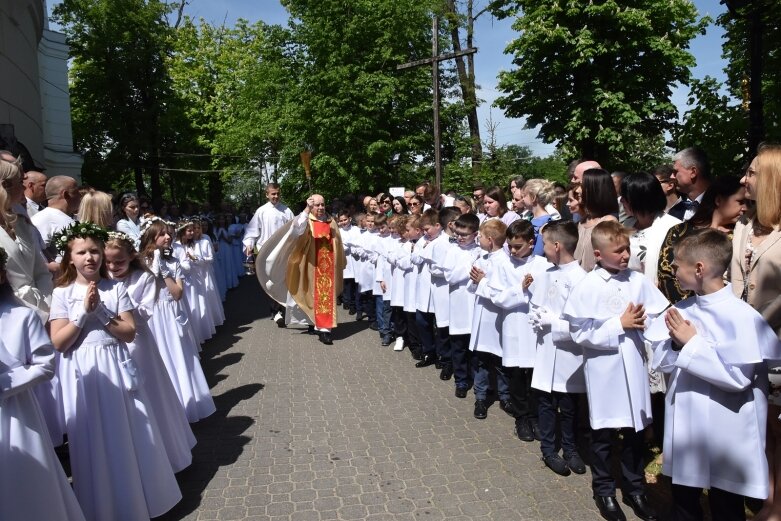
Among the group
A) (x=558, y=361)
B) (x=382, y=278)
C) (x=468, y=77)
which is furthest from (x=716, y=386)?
(x=468, y=77)

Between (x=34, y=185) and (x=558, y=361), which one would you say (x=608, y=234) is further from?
(x=34, y=185)

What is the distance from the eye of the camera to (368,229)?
11.9 meters

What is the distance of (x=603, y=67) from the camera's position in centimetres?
1856

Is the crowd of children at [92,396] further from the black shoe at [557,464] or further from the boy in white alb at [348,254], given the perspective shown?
the boy in white alb at [348,254]

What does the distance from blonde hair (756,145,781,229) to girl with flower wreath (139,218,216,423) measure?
4840 millimetres

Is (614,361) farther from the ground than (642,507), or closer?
farther from the ground

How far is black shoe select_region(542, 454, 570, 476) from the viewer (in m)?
Result: 4.63

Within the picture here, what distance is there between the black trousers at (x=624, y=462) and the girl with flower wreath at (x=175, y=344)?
3735 millimetres

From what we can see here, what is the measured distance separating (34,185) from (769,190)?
5990 millimetres

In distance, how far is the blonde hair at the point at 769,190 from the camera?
3535 mm

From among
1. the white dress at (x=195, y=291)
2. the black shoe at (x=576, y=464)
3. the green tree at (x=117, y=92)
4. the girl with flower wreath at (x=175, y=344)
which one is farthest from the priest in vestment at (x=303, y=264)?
the green tree at (x=117, y=92)

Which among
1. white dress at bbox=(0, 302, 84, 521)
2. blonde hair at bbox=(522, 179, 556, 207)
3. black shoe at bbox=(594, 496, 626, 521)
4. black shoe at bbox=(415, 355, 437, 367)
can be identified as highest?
blonde hair at bbox=(522, 179, 556, 207)

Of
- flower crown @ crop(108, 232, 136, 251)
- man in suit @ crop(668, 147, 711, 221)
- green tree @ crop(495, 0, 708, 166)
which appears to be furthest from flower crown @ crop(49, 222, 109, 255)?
green tree @ crop(495, 0, 708, 166)

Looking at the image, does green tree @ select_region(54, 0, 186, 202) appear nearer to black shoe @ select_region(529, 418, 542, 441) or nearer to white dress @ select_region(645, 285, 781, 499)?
black shoe @ select_region(529, 418, 542, 441)
